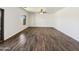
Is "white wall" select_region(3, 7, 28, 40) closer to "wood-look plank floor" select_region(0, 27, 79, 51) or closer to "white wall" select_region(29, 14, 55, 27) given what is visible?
"wood-look plank floor" select_region(0, 27, 79, 51)

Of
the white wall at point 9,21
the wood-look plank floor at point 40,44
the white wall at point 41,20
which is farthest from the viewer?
the white wall at point 41,20

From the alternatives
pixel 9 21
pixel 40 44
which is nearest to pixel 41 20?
pixel 9 21

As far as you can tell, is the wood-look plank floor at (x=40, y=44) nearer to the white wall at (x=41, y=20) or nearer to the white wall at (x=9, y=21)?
the white wall at (x=9, y=21)

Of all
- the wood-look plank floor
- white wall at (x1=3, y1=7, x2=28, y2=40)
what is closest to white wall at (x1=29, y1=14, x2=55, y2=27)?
white wall at (x1=3, y1=7, x2=28, y2=40)

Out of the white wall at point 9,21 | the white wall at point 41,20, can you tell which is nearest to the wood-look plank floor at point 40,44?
the white wall at point 9,21

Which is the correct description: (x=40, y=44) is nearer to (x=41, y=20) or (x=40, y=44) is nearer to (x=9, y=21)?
(x=9, y=21)

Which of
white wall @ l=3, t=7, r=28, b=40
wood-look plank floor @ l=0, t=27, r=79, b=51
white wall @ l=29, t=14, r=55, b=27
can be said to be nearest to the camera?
wood-look plank floor @ l=0, t=27, r=79, b=51

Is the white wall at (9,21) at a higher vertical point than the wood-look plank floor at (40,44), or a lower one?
higher

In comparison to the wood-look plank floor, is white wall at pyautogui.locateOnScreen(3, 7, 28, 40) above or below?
above
